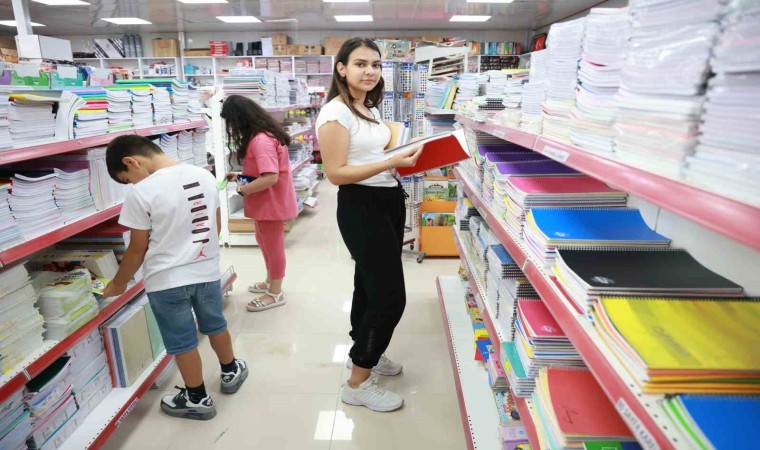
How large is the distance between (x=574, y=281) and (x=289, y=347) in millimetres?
2366

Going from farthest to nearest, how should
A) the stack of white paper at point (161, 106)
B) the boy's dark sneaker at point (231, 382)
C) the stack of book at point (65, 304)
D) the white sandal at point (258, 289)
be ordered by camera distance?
the white sandal at point (258, 289) → the stack of white paper at point (161, 106) → the boy's dark sneaker at point (231, 382) → the stack of book at point (65, 304)

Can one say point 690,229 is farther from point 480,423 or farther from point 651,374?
point 480,423

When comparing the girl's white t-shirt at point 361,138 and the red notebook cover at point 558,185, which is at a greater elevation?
the girl's white t-shirt at point 361,138

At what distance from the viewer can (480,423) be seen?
2.02m

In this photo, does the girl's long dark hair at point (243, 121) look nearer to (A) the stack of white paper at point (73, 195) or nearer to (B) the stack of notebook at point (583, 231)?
(A) the stack of white paper at point (73, 195)

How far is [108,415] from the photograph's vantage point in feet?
6.94

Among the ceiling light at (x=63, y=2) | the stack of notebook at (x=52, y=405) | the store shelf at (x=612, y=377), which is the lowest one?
the stack of notebook at (x=52, y=405)

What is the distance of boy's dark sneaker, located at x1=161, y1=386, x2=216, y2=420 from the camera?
235 centimetres

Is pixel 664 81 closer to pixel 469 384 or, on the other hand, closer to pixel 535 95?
pixel 535 95

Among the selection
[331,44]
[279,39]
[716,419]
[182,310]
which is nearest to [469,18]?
[331,44]

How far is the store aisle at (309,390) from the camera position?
2223 mm

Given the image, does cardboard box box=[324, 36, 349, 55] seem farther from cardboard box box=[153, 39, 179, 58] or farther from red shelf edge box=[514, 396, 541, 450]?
red shelf edge box=[514, 396, 541, 450]

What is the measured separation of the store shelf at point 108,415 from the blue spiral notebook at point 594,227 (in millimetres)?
2105

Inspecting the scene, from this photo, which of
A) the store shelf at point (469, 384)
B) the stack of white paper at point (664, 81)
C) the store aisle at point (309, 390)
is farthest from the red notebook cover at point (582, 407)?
the store aisle at point (309, 390)
